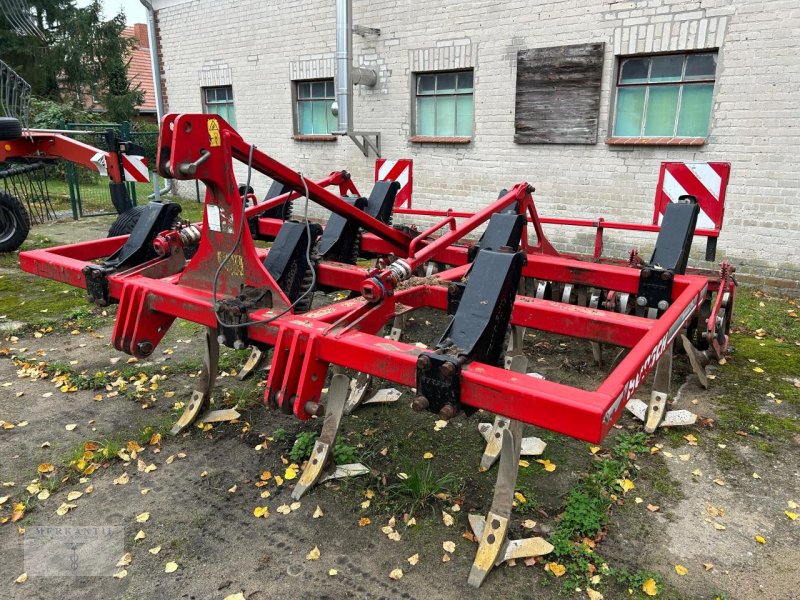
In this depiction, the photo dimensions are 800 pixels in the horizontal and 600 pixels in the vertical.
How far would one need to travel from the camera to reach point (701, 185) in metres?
4.34

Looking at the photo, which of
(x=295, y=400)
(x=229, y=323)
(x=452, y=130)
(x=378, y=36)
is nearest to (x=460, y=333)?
(x=295, y=400)

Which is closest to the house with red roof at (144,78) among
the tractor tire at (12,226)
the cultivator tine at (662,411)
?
the tractor tire at (12,226)

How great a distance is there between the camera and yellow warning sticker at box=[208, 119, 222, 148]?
8.53ft

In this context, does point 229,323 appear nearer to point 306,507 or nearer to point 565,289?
point 306,507

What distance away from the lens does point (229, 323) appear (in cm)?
266

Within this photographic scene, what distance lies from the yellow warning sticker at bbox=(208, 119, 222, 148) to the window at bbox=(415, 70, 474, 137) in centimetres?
577

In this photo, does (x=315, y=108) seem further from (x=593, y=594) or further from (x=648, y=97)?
(x=593, y=594)

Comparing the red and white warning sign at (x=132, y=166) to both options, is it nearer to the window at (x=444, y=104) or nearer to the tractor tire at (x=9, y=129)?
the tractor tire at (x=9, y=129)

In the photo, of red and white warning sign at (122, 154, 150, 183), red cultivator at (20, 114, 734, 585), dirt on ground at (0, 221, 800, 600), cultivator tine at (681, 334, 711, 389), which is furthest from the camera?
red and white warning sign at (122, 154, 150, 183)

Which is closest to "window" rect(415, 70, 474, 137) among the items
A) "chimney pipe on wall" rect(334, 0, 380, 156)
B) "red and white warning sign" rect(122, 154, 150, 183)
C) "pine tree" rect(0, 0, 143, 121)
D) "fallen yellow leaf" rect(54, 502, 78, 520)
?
"chimney pipe on wall" rect(334, 0, 380, 156)

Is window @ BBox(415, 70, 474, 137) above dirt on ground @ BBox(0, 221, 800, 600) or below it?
above

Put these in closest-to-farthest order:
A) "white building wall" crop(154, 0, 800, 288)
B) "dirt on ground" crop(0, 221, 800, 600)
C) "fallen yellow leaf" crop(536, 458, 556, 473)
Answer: "dirt on ground" crop(0, 221, 800, 600)
"fallen yellow leaf" crop(536, 458, 556, 473)
"white building wall" crop(154, 0, 800, 288)

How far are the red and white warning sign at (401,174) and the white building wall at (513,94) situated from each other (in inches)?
98.0

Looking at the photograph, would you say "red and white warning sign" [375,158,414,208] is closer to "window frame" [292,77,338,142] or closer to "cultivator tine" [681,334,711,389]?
→ "cultivator tine" [681,334,711,389]
